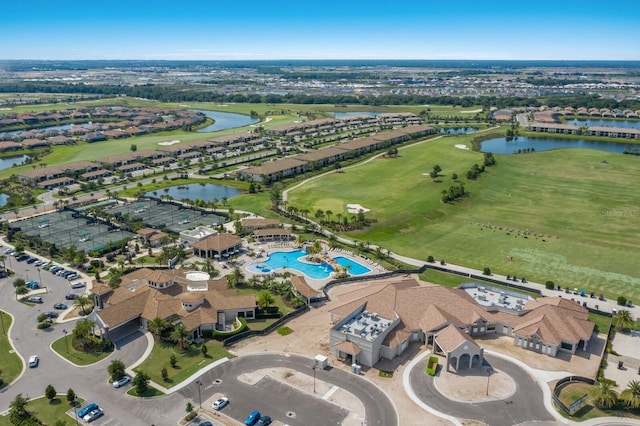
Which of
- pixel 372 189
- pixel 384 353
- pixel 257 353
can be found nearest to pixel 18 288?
pixel 257 353

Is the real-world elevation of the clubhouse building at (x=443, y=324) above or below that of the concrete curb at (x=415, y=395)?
above

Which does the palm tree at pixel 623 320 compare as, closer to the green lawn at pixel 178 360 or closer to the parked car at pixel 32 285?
the green lawn at pixel 178 360

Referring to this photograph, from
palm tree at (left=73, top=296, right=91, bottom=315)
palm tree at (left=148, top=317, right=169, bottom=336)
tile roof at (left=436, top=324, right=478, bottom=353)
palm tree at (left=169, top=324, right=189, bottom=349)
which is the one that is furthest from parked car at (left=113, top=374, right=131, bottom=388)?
tile roof at (left=436, top=324, right=478, bottom=353)

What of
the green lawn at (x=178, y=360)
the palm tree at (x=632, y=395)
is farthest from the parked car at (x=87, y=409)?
the palm tree at (x=632, y=395)

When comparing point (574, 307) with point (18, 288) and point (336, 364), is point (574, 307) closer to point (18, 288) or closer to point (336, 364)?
point (336, 364)

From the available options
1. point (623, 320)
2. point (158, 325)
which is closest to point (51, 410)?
point (158, 325)

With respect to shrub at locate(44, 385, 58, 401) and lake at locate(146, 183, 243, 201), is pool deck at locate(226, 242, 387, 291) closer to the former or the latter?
shrub at locate(44, 385, 58, 401)
